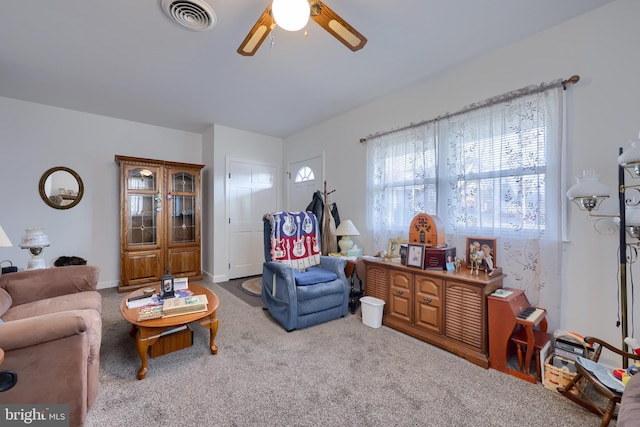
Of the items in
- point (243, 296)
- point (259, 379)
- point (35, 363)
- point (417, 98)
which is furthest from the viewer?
point (243, 296)

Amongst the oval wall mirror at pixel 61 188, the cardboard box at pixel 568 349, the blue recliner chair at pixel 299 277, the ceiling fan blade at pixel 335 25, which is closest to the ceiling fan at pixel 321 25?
the ceiling fan blade at pixel 335 25

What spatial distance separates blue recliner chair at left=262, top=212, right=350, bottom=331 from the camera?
2.49m

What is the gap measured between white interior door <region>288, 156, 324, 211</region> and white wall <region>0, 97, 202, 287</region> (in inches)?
84.5

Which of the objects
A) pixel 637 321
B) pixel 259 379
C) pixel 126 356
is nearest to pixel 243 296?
pixel 126 356

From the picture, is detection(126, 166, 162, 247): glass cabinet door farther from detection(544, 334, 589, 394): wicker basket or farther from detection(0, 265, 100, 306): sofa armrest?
detection(544, 334, 589, 394): wicker basket

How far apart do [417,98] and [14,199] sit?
16.3 ft

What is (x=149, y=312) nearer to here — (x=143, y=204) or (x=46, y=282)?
(x=46, y=282)

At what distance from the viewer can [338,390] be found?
1667mm

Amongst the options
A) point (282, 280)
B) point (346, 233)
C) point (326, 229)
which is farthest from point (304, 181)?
point (282, 280)

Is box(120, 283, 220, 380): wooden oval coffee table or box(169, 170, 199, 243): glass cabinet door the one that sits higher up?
box(169, 170, 199, 243): glass cabinet door

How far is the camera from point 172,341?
2.10m

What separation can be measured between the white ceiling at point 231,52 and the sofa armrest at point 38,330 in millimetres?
1964

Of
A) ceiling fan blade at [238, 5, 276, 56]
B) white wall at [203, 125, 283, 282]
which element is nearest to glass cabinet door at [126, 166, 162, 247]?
white wall at [203, 125, 283, 282]

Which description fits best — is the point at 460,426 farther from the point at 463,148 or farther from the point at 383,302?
the point at 463,148
